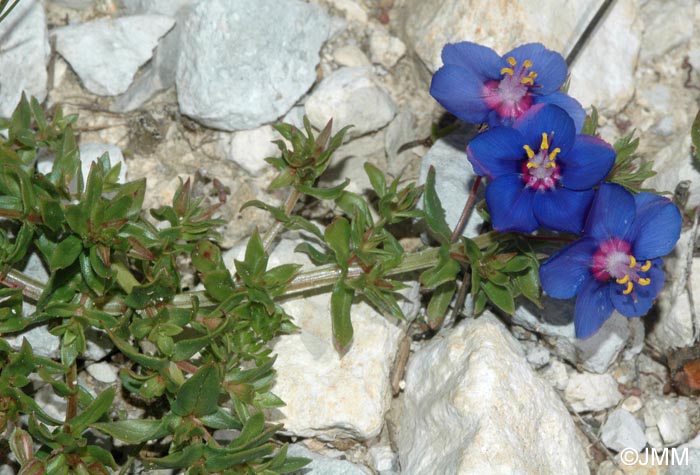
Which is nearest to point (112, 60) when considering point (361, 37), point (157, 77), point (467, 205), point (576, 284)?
point (157, 77)

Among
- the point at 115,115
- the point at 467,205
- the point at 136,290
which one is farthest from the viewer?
the point at 115,115

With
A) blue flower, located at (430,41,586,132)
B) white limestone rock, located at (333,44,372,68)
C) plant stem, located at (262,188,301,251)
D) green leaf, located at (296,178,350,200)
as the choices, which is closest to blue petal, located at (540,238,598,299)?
blue flower, located at (430,41,586,132)

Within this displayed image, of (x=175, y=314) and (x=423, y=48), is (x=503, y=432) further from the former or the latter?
(x=423, y=48)

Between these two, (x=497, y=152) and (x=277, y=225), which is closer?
(x=497, y=152)

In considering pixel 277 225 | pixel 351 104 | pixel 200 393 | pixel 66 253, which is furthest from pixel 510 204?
pixel 66 253

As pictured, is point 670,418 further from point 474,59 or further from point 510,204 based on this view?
point 474,59

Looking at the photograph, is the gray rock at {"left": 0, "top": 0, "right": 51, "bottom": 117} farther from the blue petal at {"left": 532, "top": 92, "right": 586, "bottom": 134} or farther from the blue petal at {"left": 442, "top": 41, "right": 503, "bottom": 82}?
the blue petal at {"left": 532, "top": 92, "right": 586, "bottom": 134}
